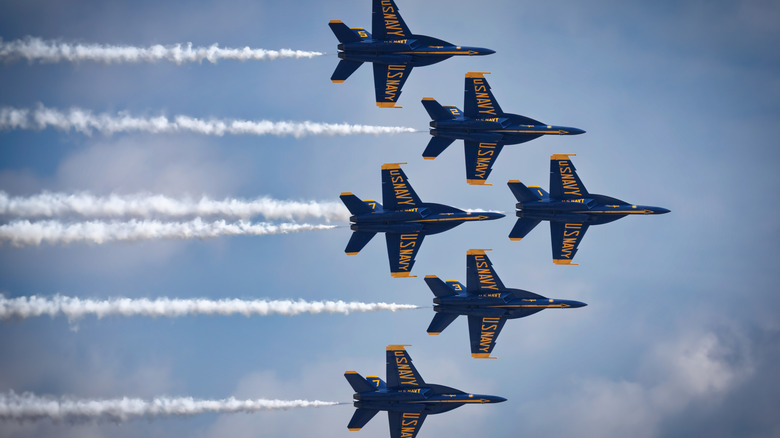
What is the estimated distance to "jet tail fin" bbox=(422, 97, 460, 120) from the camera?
11944 cm

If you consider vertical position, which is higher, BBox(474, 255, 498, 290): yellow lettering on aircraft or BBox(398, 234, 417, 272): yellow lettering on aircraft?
BBox(398, 234, 417, 272): yellow lettering on aircraft

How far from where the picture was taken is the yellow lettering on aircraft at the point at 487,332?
120688 mm

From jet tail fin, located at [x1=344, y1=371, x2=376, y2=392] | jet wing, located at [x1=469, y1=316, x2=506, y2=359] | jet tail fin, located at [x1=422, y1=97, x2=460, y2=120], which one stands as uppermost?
jet tail fin, located at [x1=422, y1=97, x2=460, y2=120]

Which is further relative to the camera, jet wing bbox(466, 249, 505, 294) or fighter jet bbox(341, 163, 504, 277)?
jet wing bbox(466, 249, 505, 294)

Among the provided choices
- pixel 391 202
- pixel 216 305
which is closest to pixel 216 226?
pixel 216 305

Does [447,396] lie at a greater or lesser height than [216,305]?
lesser

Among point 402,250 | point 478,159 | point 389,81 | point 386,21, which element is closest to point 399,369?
point 402,250

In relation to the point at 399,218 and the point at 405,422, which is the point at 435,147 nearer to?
the point at 399,218

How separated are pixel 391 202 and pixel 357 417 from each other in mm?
17801

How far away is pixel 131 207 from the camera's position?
383 feet

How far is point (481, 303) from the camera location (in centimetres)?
11919

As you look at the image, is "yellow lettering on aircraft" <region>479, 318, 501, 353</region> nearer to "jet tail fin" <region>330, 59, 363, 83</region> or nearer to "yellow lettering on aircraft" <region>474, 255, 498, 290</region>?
"yellow lettering on aircraft" <region>474, 255, 498, 290</region>

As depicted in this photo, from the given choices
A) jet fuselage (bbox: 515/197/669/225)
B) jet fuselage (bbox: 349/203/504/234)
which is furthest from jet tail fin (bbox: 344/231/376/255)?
jet fuselage (bbox: 515/197/669/225)

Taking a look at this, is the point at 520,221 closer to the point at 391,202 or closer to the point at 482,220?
the point at 482,220
